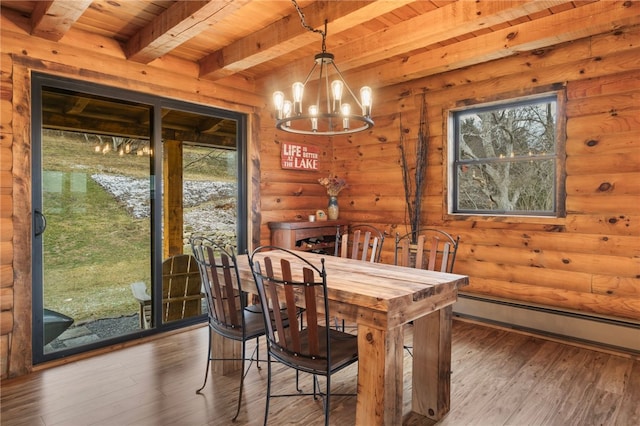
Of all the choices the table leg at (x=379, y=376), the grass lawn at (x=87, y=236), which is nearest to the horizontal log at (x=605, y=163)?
the table leg at (x=379, y=376)

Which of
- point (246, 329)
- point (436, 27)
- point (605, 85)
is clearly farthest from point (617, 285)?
point (246, 329)

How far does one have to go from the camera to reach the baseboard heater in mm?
3085

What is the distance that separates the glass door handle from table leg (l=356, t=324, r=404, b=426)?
253cm

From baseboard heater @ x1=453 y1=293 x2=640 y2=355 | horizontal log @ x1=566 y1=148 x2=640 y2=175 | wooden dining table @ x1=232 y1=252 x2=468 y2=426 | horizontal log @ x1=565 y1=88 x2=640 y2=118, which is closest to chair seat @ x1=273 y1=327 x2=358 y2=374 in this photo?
wooden dining table @ x1=232 y1=252 x2=468 y2=426

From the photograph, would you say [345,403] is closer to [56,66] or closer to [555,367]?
[555,367]

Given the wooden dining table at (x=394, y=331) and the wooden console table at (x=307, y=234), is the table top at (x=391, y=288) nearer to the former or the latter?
the wooden dining table at (x=394, y=331)

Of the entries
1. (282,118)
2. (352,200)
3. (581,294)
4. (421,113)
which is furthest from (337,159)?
(581,294)

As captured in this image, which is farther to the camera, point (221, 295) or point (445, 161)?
point (445, 161)

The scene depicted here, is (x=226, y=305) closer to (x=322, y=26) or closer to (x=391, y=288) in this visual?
(x=391, y=288)

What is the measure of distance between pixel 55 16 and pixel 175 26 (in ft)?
2.46

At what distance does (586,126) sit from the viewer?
129 inches

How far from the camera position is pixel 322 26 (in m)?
2.70

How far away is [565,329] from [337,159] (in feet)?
10.2

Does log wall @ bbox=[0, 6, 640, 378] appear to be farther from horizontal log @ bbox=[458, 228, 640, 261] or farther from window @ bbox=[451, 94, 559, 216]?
window @ bbox=[451, 94, 559, 216]
